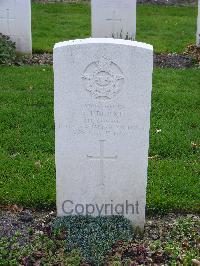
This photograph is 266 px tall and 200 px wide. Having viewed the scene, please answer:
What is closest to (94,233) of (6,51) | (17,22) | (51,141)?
(51,141)

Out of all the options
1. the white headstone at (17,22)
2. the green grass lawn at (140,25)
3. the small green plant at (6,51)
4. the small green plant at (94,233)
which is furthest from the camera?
the green grass lawn at (140,25)

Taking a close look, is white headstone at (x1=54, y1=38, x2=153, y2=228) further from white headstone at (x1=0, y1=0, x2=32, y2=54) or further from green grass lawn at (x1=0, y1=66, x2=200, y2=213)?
white headstone at (x1=0, y1=0, x2=32, y2=54)

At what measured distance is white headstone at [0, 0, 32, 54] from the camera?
35.5 feet

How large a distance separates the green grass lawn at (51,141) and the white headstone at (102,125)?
0.59 meters

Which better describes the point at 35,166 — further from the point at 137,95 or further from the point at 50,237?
the point at 137,95

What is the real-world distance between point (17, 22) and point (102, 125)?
6.71m

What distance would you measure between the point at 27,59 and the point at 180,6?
786 centimetres

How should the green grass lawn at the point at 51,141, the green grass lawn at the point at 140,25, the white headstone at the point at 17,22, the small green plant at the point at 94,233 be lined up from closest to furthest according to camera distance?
the small green plant at the point at 94,233 → the green grass lawn at the point at 51,141 → the white headstone at the point at 17,22 → the green grass lawn at the point at 140,25

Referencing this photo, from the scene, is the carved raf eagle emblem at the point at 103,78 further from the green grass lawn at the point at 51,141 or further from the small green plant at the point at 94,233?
the green grass lawn at the point at 51,141

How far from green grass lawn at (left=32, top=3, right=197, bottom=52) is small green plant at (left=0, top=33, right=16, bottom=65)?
3.00ft

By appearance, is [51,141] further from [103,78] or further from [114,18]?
[114,18]

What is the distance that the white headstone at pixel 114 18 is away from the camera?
38.2 feet

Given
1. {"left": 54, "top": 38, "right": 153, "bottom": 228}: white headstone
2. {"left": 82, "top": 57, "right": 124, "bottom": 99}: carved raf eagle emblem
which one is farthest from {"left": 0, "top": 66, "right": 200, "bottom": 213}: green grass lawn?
{"left": 82, "top": 57, "right": 124, "bottom": 99}: carved raf eagle emblem

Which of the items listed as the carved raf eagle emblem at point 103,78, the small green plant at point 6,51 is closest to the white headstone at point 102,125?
the carved raf eagle emblem at point 103,78
